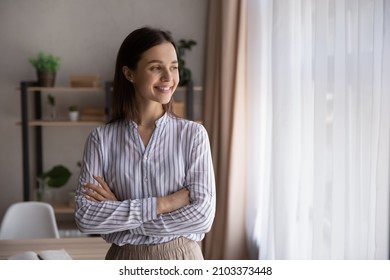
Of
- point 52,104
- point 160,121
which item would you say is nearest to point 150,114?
point 160,121

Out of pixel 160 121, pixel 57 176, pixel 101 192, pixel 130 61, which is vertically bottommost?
pixel 57 176

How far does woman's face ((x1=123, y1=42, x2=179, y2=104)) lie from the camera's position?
864mm

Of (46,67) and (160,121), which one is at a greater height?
(46,67)

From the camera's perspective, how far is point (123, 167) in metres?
0.90

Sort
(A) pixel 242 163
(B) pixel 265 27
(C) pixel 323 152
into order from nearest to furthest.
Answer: (C) pixel 323 152, (B) pixel 265 27, (A) pixel 242 163

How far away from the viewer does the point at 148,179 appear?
90cm

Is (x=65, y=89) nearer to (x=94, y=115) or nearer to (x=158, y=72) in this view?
(x=94, y=115)

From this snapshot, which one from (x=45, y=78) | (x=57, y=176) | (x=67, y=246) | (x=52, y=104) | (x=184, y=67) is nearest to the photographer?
(x=67, y=246)

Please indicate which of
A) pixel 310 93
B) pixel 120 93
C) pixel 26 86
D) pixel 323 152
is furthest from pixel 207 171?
pixel 26 86

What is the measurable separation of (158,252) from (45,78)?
2.13 m

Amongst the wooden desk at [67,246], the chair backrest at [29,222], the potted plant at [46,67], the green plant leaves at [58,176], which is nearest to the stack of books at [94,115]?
the potted plant at [46,67]

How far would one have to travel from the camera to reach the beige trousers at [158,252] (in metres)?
0.90
